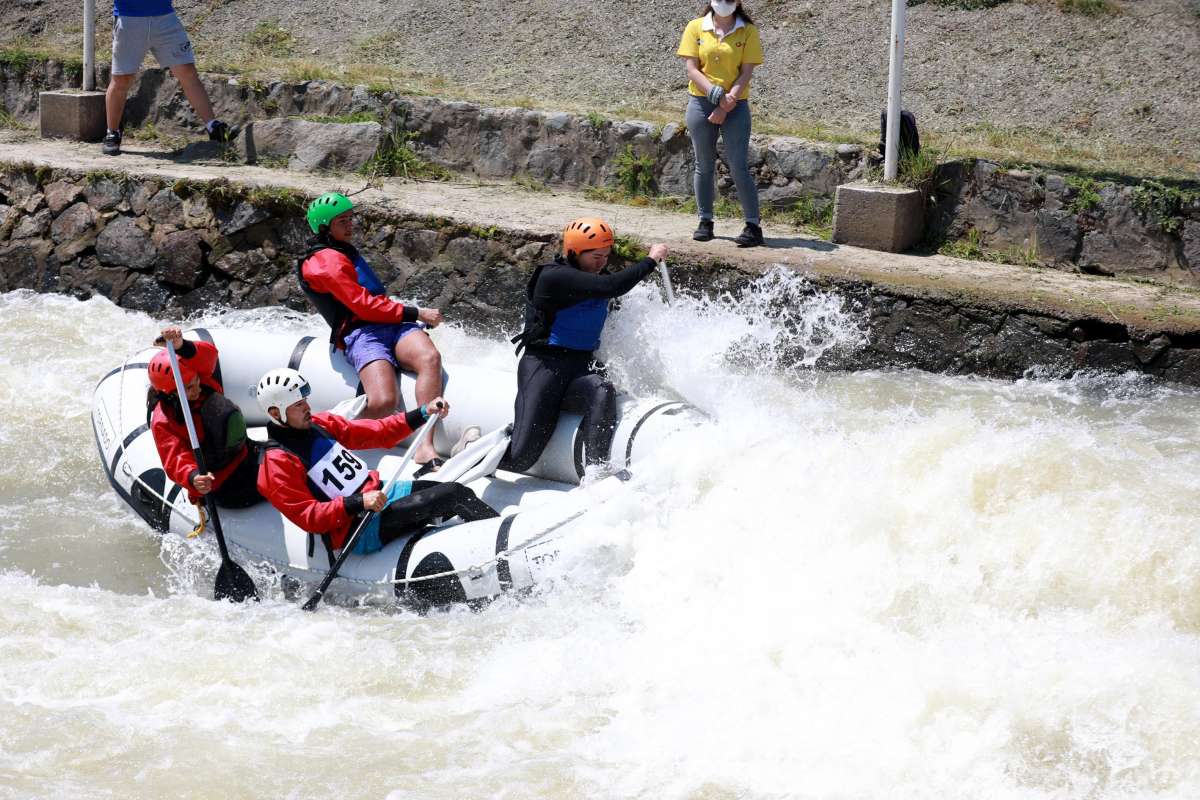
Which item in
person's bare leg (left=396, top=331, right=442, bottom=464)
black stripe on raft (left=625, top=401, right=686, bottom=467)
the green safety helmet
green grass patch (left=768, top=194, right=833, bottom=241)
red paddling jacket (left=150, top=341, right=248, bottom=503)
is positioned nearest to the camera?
red paddling jacket (left=150, top=341, right=248, bottom=503)

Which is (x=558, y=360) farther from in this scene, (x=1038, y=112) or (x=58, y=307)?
(x=1038, y=112)

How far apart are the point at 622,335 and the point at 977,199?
11.7ft

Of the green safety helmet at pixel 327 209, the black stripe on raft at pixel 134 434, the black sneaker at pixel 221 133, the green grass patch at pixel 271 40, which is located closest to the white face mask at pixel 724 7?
the green safety helmet at pixel 327 209

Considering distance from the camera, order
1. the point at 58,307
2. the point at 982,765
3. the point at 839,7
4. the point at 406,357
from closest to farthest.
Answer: the point at 982,765 → the point at 406,357 → the point at 58,307 → the point at 839,7

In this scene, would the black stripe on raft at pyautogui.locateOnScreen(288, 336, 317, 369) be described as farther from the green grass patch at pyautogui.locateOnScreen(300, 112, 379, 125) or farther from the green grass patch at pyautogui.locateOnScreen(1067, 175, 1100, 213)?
the green grass patch at pyautogui.locateOnScreen(1067, 175, 1100, 213)

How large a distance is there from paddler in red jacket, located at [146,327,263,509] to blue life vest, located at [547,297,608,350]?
154 centimetres

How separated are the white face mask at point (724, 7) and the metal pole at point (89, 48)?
591 cm

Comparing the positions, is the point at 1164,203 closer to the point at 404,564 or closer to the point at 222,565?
the point at 404,564

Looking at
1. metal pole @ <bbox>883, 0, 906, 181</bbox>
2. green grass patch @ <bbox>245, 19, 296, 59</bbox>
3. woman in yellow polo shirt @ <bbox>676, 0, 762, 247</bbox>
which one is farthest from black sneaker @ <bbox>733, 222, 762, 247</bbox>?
green grass patch @ <bbox>245, 19, 296, 59</bbox>

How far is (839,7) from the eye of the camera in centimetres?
1295

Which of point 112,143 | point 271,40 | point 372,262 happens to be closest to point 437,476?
point 372,262

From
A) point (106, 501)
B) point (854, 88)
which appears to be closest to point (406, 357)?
point (106, 501)

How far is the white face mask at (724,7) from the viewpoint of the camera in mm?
8609

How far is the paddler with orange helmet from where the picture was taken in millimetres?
6371
